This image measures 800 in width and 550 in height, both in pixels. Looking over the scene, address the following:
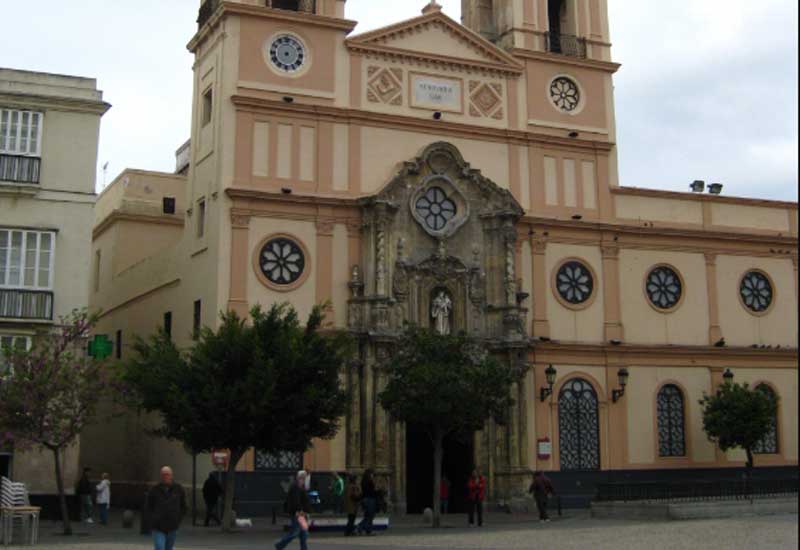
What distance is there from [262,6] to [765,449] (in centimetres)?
2317

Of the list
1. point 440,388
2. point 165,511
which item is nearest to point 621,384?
point 440,388

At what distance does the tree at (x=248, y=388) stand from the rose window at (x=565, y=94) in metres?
15.4

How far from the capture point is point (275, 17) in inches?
1369

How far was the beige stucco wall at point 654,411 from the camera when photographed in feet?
121

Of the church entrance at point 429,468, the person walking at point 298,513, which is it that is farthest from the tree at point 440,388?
the person walking at point 298,513

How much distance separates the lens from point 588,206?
38.1 meters

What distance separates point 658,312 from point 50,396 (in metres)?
21.3

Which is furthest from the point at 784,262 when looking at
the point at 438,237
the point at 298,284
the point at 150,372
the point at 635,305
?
the point at 150,372

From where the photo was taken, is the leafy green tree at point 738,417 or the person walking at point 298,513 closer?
the person walking at point 298,513

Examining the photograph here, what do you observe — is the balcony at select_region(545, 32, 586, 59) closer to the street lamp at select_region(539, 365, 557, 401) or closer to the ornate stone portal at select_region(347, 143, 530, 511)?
the ornate stone portal at select_region(347, 143, 530, 511)

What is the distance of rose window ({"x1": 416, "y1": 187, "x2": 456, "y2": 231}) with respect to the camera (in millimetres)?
35281

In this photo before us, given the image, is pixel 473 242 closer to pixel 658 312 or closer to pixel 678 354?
pixel 658 312

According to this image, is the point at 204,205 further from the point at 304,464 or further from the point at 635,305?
the point at 635,305

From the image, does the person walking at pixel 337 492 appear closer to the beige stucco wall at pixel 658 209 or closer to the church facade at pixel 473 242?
the church facade at pixel 473 242
